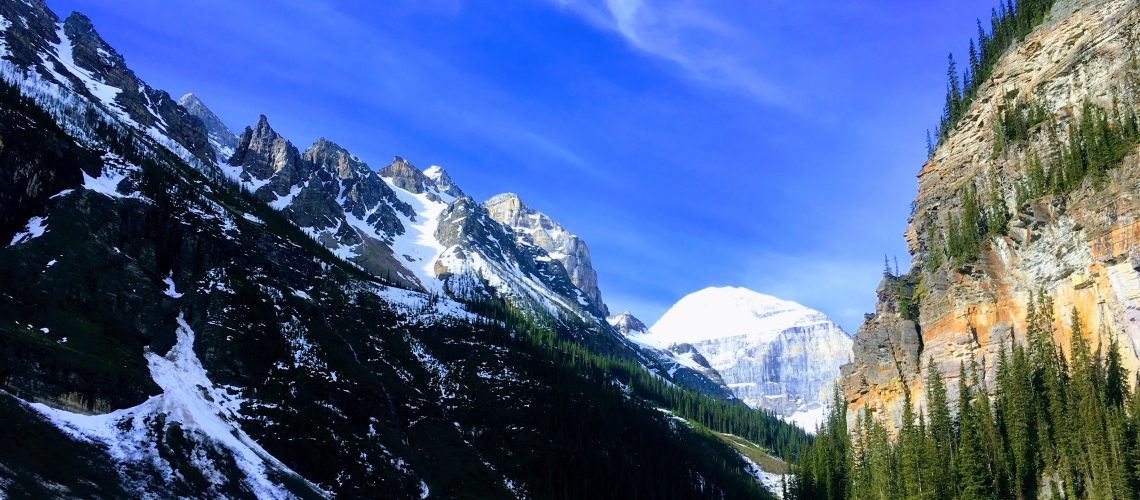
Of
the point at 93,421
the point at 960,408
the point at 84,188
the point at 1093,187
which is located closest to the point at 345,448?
the point at 93,421

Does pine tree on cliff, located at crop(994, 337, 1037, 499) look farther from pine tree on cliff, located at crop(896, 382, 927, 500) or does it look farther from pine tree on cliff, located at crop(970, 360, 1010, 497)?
pine tree on cliff, located at crop(896, 382, 927, 500)

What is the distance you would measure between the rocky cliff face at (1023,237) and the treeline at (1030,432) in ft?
10.7

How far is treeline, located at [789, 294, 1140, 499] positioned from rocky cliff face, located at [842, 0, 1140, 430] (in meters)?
3.27

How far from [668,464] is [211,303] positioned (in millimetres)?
108811

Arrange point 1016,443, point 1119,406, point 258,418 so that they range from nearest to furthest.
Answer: point 1119,406, point 1016,443, point 258,418

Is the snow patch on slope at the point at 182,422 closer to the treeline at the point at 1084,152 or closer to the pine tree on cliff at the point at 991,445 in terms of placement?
the pine tree on cliff at the point at 991,445

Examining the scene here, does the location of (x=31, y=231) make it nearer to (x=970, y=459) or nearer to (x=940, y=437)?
(x=940, y=437)

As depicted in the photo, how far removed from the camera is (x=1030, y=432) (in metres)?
100

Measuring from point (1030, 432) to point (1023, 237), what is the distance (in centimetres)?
2965

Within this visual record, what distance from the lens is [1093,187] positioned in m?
105

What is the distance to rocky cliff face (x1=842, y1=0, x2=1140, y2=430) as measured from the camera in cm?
9975

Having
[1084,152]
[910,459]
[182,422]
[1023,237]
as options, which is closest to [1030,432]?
[910,459]

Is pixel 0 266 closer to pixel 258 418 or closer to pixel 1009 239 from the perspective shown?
pixel 258 418

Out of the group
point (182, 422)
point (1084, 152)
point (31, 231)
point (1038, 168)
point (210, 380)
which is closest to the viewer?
point (1084, 152)
